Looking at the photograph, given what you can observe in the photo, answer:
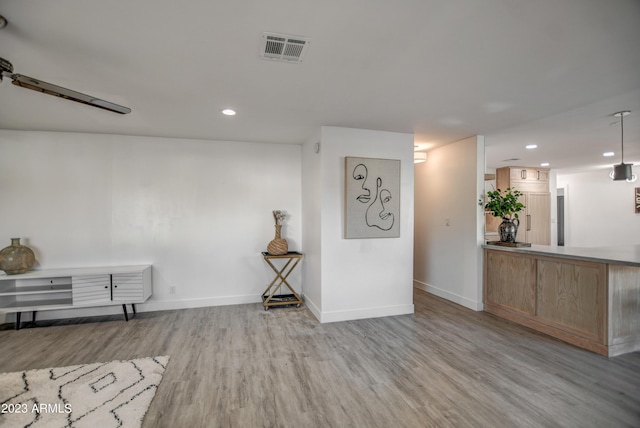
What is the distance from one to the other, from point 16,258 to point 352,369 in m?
4.08

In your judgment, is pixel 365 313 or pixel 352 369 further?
pixel 365 313

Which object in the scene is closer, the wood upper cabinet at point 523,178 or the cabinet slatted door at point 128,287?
the cabinet slatted door at point 128,287

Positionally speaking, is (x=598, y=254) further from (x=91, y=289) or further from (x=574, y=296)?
(x=91, y=289)

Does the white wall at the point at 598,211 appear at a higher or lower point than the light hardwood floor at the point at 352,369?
higher

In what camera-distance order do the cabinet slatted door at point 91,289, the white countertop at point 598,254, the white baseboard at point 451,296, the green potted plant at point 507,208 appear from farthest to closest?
the white baseboard at point 451,296, the green potted plant at point 507,208, the cabinet slatted door at point 91,289, the white countertop at point 598,254

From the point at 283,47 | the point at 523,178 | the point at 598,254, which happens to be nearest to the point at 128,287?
the point at 283,47

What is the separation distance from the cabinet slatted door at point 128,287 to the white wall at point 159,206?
0.46 meters

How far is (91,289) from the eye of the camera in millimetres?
3678

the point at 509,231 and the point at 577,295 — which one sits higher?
the point at 509,231

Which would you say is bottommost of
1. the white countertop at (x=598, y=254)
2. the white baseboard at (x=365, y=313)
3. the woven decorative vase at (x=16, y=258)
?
the white baseboard at (x=365, y=313)

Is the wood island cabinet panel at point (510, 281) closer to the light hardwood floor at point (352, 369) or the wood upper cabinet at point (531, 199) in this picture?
the light hardwood floor at point (352, 369)

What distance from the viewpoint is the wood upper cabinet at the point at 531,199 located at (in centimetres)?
649

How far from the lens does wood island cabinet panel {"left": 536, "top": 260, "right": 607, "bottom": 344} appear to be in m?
2.91

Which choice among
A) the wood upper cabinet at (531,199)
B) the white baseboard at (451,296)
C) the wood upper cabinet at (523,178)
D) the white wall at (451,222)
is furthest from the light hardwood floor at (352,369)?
the wood upper cabinet at (523,178)
